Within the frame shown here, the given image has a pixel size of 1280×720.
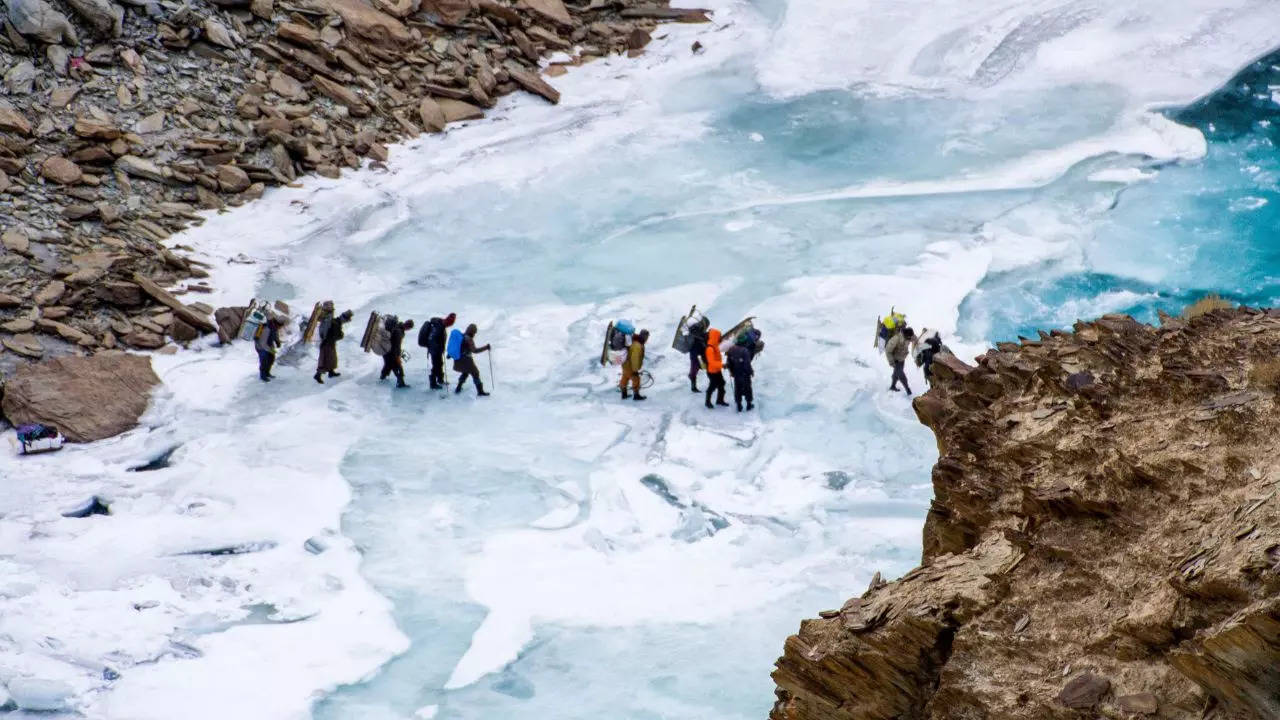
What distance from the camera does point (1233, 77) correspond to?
77.5 feet

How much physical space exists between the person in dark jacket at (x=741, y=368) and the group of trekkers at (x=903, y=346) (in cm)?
175

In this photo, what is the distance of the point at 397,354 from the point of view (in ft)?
53.9

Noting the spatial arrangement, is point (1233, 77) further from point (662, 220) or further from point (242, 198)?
point (242, 198)

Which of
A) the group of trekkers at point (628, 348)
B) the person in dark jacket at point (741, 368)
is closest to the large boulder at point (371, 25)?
the group of trekkers at point (628, 348)

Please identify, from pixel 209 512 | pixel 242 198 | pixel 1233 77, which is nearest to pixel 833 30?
pixel 1233 77

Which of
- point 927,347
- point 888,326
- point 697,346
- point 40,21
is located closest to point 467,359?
point 697,346

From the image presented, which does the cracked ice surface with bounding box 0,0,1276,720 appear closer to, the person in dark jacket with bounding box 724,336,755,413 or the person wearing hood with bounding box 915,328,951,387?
the person in dark jacket with bounding box 724,336,755,413

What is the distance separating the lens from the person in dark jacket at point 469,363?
1592cm

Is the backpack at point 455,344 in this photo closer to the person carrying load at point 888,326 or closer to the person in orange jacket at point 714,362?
the person in orange jacket at point 714,362

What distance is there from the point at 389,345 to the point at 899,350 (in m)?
6.52

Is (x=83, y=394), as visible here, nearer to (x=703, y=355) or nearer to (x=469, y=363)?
(x=469, y=363)

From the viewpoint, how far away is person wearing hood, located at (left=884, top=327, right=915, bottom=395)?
15.6m

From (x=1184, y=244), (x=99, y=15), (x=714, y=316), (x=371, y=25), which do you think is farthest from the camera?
(x=371, y=25)

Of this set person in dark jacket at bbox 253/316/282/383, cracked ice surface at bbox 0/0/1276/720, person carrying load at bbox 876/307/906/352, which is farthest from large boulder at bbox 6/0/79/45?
person carrying load at bbox 876/307/906/352
